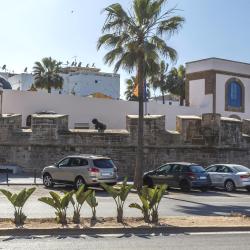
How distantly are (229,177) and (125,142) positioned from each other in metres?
8.04

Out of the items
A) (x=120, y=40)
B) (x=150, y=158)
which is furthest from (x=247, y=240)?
(x=150, y=158)

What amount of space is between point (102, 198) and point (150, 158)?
1293 centimetres

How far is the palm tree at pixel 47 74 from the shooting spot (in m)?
64.8

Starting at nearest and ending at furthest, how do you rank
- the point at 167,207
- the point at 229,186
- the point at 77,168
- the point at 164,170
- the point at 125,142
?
the point at 167,207
the point at 77,168
the point at 164,170
the point at 229,186
the point at 125,142

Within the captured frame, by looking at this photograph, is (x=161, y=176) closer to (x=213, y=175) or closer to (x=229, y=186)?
(x=213, y=175)

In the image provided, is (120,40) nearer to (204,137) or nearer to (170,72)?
(204,137)

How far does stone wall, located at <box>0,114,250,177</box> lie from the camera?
104 feet

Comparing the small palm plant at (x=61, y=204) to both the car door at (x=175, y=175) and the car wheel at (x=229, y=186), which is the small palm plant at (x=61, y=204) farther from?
the car wheel at (x=229, y=186)

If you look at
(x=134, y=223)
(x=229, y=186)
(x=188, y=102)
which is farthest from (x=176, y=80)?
(x=134, y=223)

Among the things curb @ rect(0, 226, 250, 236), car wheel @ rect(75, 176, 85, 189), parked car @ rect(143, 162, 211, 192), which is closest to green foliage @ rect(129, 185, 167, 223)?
curb @ rect(0, 226, 250, 236)

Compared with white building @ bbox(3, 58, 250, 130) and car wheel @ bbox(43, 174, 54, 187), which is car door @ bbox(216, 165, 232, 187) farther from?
white building @ bbox(3, 58, 250, 130)

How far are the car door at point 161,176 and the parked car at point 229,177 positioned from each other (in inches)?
100

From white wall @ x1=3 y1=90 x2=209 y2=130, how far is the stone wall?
372 inches

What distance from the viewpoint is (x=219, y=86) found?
52969mm
